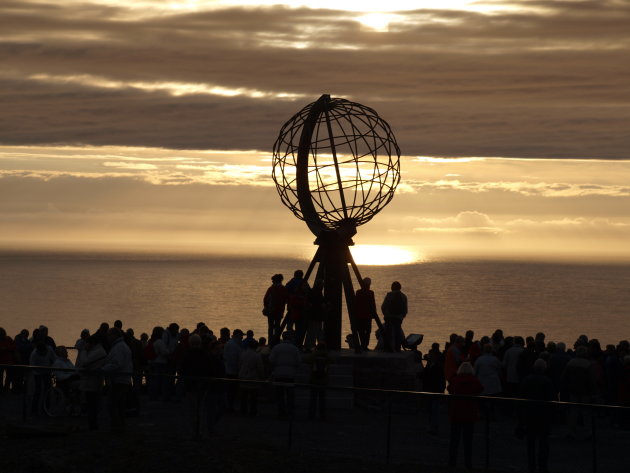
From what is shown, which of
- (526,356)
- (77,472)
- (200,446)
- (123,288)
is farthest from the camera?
(123,288)

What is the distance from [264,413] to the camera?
Answer: 17.8m

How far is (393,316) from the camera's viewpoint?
24.7 metres

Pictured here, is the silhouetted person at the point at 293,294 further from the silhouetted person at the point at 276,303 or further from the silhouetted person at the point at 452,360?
the silhouetted person at the point at 452,360

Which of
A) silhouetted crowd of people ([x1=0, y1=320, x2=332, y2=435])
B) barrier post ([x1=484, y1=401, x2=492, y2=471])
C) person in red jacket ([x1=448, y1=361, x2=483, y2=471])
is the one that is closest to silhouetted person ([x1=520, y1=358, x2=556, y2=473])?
barrier post ([x1=484, y1=401, x2=492, y2=471])

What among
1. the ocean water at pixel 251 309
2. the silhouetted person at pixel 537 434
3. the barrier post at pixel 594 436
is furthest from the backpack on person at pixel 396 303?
the ocean water at pixel 251 309

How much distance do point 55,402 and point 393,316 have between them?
8.51 m

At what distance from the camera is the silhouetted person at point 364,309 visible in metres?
24.2

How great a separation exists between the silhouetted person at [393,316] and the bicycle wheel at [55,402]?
8052 millimetres

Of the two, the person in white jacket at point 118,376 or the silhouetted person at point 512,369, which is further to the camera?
the silhouetted person at point 512,369

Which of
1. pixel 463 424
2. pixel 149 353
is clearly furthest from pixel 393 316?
pixel 463 424

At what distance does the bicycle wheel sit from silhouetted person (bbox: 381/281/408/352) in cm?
805

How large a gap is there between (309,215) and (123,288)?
158 metres

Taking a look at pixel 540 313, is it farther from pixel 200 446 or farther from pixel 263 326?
pixel 200 446

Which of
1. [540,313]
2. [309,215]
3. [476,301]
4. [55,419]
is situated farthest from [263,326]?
[55,419]
